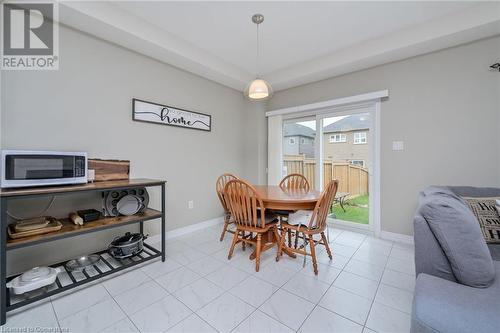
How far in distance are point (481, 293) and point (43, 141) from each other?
3.27m

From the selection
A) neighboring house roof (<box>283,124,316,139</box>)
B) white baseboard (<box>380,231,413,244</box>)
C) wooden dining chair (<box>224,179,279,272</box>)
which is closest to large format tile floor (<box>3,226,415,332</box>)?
wooden dining chair (<box>224,179,279,272</box>)

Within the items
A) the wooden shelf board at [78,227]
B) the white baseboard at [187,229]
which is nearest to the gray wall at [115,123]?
the white baseboard at [187,229]

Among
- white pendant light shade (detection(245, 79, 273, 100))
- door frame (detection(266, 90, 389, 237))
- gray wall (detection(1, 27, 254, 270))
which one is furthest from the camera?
door frame (detection(266, 90, 389, 237))

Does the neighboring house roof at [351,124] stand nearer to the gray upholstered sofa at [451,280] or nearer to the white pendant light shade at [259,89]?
the white pendant light shade at [259,89]

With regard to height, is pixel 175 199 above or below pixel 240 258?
above

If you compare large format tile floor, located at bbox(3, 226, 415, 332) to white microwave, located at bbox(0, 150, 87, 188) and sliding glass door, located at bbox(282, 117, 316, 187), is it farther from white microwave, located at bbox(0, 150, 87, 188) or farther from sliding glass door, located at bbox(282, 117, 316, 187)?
sliding glass door, located at bbox(282, 117, 316, 187)

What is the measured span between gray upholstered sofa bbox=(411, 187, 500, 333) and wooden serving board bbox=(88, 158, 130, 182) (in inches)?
105

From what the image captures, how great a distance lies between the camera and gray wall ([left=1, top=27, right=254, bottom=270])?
1.83 m

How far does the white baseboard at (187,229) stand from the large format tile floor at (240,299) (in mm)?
537

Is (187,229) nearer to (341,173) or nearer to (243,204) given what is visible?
(243,204)

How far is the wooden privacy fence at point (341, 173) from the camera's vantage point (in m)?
3.09

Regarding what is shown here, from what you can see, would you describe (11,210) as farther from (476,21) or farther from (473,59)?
(473,59)

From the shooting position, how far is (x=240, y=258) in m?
2.25

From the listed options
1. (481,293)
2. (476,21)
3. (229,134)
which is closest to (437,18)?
(476,21)
